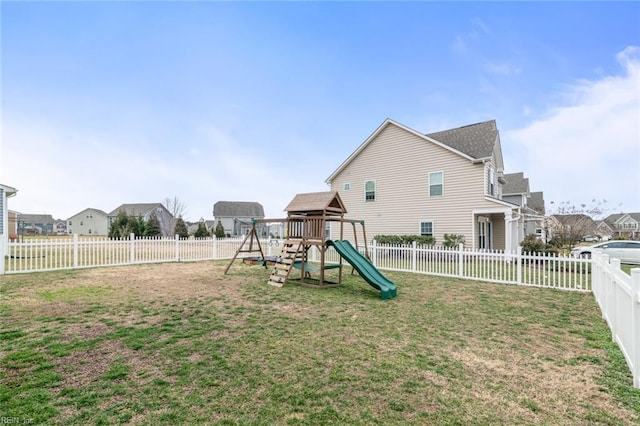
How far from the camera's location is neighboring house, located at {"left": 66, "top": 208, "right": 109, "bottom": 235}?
197 ft

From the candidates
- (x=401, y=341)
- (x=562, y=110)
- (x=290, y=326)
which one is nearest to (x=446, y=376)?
Answer: (x=401, y=341)

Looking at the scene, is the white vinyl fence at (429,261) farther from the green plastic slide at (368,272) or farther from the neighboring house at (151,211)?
the neighboring house at (151,211)

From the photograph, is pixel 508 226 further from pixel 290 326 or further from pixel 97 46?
pixel 97 46

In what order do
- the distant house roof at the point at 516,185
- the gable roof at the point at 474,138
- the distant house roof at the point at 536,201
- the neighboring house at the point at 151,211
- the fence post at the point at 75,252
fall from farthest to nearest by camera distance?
the neighboring house at the point at 151,211, the distant house roof at the point at 536,201, the distant house roof at the point at 516,185, the gable roof at the point at 474,138, the fence post at the point at 75,252

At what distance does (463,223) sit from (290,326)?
1347cm

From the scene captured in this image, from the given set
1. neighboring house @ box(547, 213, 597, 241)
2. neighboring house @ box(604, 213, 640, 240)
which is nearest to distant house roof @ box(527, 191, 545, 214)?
neighboring house @ box(547, 213, 597, 241)

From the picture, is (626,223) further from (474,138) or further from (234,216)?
(234,216)

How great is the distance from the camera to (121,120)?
14.5 meters

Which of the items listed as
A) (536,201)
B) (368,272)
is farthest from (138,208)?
(536,201)

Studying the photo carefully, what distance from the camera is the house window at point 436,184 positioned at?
54.5 feet

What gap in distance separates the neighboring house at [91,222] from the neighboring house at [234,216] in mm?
22667

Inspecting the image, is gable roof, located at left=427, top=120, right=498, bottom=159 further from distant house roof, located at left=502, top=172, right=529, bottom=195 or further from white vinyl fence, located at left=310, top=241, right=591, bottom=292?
distant house roof, located at left=502, top=172, right=529, bottom=195

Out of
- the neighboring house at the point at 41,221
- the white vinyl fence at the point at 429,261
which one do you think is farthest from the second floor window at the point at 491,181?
the neighboring house at the point at 41,221

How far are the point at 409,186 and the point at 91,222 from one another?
67105 millimetres
